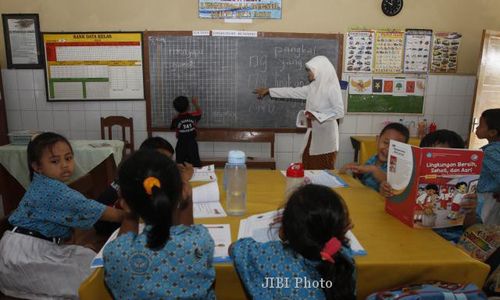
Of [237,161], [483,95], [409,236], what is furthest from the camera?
[483,95]

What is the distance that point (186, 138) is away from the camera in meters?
3.89

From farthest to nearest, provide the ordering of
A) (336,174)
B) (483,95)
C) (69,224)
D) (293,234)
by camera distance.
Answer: (483,95) < (336,174) < (69,224) < (293,234)

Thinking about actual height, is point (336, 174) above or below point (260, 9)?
below

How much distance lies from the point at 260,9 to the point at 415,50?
179 cm

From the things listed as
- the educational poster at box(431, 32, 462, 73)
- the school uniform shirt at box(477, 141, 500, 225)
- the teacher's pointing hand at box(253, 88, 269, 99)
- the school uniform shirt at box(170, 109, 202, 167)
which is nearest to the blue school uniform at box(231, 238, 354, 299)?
the school uniform shirt at box(477, 141, 500, 225)

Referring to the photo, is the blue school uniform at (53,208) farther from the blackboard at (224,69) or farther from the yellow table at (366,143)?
the yellow table at (366,143)

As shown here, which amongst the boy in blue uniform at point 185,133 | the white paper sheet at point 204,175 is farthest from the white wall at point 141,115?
the white paper sheet at point 204,175

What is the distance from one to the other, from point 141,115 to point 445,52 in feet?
11.5

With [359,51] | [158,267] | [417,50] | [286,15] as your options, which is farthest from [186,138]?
[158,267]

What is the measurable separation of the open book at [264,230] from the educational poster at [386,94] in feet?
10.2

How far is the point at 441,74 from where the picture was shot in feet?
14.0

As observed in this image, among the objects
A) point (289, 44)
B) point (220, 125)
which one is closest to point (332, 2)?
point (289, 44)

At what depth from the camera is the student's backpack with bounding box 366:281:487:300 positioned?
105 cm

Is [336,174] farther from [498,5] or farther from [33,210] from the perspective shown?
[498,5]
